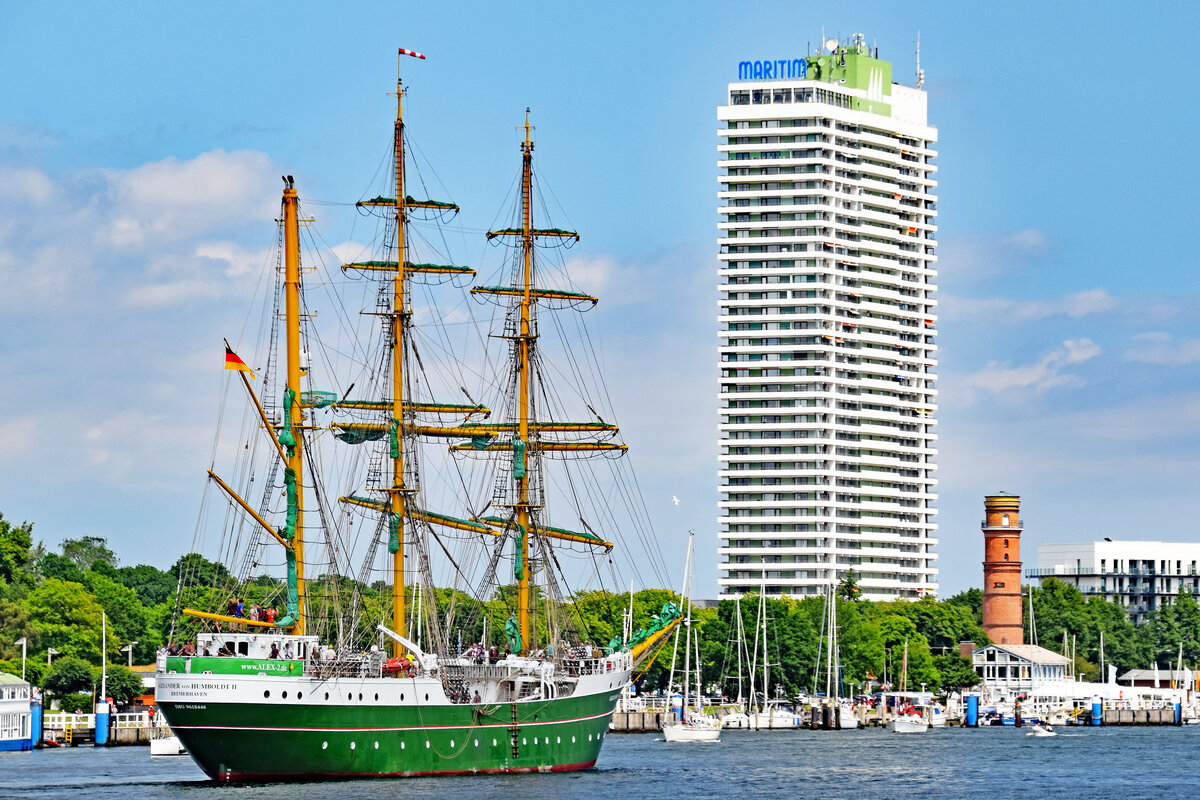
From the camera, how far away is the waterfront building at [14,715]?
477ft

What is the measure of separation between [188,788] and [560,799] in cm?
1954

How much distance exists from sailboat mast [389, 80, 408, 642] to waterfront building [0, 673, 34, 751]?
146ft

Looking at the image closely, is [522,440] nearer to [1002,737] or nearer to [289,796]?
[289,796]

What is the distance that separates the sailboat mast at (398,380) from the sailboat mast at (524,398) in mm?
9406

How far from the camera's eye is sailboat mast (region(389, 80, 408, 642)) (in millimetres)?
115938

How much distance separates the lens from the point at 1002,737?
19200 cm

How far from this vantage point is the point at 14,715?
5768 inches

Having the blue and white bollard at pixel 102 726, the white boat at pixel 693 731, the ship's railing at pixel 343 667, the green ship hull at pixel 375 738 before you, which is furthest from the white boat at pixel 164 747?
the white boat at pixel 693 731

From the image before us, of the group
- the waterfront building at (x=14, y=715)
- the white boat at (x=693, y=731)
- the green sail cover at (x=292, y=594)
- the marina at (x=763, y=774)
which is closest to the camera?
the marina at (x=763, y=774)

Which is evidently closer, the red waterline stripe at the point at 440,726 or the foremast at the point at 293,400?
the red waterline stripe at the point at 440,726

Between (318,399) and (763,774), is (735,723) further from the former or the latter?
(318,399)

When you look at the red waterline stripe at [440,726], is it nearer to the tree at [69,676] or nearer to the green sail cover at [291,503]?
the green sail cover at [291,503]

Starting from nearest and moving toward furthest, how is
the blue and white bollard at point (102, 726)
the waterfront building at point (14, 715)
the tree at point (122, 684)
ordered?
the waterfront building at point (14, 715) → the blue and white bollard at point (102, 726) → the tree at point (122, 684)

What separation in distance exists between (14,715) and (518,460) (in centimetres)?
5029
